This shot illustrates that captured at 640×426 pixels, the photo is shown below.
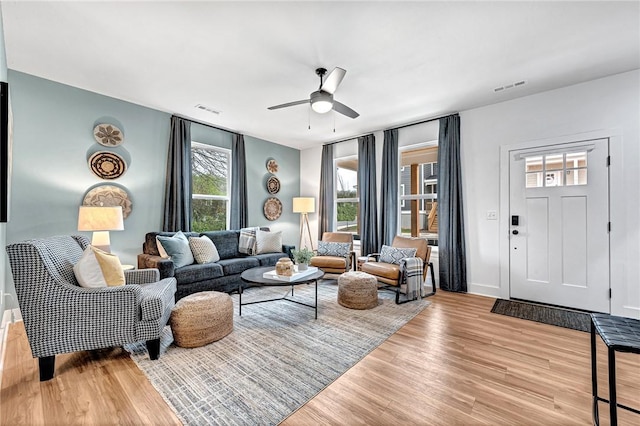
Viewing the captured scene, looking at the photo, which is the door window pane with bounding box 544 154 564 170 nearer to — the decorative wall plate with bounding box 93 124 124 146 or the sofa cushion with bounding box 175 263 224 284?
the sofa cushion with bounding box 175 263 224 284

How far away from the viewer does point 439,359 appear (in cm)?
221

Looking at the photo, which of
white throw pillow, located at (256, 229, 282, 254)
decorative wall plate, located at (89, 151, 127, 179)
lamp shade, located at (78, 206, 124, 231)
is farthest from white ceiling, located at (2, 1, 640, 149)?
white throw pillow, located at (256, 229, 282, 254)

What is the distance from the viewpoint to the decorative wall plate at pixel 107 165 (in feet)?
11.4

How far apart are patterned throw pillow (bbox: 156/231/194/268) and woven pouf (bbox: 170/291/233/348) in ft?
4.02

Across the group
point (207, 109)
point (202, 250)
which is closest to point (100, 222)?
point (202, 250)

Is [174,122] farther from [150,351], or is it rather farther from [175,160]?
[150,351]

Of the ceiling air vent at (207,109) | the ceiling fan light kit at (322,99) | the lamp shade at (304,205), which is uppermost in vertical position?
the ceiling air vent at (207,109)

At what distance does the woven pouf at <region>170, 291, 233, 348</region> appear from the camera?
2.32 m

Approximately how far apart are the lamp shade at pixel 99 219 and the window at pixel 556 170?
209 inches

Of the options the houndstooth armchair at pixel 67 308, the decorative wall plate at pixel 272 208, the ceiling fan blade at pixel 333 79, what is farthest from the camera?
the decorative wall plate at pixel 272 208

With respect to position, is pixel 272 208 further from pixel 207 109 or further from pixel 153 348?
pixel 153 348

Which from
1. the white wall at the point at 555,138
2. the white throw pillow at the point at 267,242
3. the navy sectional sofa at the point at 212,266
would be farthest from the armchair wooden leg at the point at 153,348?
the white wall at the point at 555,138

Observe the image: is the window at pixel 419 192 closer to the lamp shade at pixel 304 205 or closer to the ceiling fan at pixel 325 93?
the lamp shade at pixel 304 205

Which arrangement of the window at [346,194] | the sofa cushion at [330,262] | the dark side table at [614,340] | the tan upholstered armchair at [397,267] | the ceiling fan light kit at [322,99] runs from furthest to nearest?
the window at [346,194]
the sofa cushion at [330,262]
the tan upholstered armchair at [397,267]
the ceiling fan light kit at [322,99]
the dark side table at [614,340]
